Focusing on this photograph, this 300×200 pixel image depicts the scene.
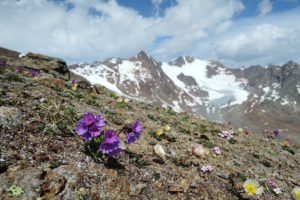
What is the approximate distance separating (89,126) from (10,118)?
2.30m

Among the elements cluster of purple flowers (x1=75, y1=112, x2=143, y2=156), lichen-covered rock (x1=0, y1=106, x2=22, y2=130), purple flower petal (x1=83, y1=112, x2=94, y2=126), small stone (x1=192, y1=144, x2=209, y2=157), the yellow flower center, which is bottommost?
the yellow flower center

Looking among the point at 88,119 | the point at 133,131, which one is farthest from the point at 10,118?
the point at 133,131

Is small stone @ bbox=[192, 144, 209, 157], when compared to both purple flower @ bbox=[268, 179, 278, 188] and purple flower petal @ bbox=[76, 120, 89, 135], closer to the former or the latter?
purple flower @ bbox=[268, 179, 278, 188]

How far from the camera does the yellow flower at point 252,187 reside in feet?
29.0

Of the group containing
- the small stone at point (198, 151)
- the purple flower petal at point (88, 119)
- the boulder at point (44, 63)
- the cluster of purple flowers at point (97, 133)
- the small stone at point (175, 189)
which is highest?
the boulder at point (44, 63)

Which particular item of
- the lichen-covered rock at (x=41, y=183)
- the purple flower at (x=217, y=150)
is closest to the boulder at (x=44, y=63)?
the purple flower at (x=217, y=150)

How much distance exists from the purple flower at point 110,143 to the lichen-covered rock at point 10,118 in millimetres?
2370

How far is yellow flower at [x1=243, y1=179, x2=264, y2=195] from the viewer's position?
8.84 metres

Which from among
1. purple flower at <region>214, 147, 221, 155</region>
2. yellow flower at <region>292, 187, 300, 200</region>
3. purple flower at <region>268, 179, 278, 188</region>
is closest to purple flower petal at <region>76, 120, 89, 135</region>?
purple flower at <region>214, 147, 221, 155</region>

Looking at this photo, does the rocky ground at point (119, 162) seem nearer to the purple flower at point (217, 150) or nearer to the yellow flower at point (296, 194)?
the purple flower at point (217, 150)

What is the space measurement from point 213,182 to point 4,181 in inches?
197

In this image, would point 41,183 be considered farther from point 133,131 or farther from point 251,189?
point 251,189

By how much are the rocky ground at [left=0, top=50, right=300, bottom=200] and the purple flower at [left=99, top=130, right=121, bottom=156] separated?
0.51 meters

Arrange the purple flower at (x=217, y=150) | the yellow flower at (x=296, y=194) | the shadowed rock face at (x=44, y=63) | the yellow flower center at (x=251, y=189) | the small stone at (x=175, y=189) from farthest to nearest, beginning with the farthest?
the shadowed rock face at (x=44, y=63)
the purple flower at (x=217, y=150)
the yellow flower at (x=296, y=194)
the yellow flower center at (x=251, y=189)
the small stone at (x=175, y=189)
